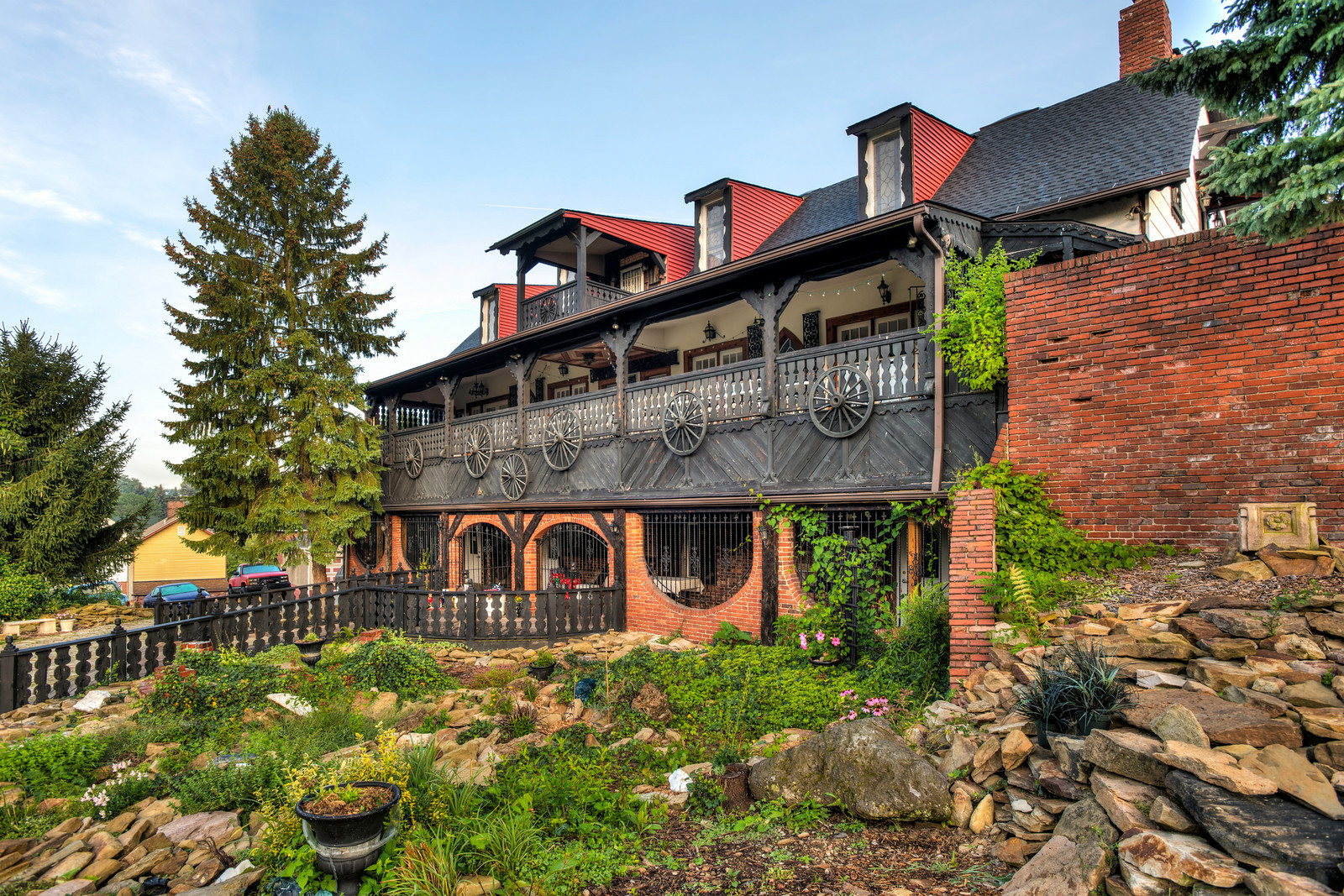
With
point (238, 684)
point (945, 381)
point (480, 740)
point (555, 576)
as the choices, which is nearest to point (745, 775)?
point (480, 740)

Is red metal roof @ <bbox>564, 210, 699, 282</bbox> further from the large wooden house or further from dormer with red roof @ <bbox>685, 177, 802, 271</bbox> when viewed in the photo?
dormer with red roof @ <bbox>685, 177, 802, 271</bbox>

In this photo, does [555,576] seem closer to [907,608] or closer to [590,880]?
[907,608]

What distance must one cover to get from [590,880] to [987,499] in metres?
5.34

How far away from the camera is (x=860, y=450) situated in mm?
10219

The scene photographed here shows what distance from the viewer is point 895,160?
13.0 meters

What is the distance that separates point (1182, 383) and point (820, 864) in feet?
20.1

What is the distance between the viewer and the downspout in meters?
9.12

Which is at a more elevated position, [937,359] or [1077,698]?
[937,359]

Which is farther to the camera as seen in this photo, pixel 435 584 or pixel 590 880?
pixel 435 584

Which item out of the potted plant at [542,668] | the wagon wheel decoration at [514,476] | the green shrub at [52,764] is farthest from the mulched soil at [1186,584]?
the wagon wheel decoration at [514,476]

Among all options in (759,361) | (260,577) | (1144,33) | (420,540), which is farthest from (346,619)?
(1144,33)

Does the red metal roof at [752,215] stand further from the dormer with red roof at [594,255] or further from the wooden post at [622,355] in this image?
the wooden post at [622,355]

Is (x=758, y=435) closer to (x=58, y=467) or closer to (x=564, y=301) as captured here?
(x=564, y=301)

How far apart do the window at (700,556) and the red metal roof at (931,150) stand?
22.4 ft
